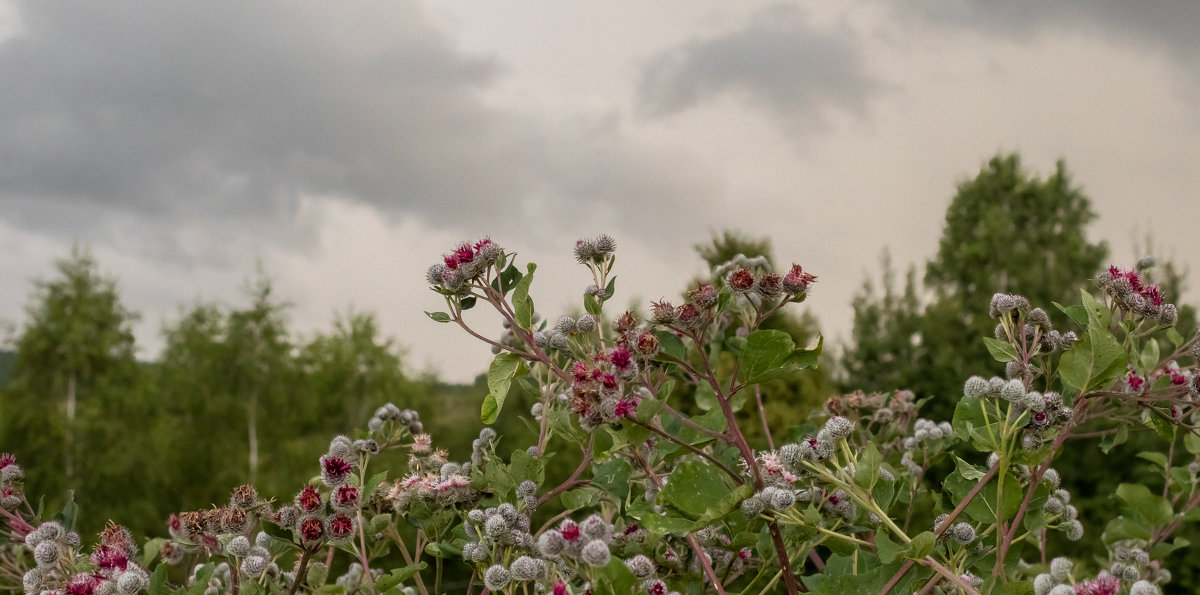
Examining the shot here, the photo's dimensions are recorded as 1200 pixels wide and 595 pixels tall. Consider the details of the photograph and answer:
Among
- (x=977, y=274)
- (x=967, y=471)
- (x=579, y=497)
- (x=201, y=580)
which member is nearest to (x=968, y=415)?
(x=967, y=471)

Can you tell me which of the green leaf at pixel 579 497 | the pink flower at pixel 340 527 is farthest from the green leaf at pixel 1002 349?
the pink flower at pixel 340 527

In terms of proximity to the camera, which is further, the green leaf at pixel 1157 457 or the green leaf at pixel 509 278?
the green leaf at pixel 1157 457

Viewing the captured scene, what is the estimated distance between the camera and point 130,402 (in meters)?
21.4

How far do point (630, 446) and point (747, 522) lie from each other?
12.2 inches

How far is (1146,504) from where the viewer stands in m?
2.46

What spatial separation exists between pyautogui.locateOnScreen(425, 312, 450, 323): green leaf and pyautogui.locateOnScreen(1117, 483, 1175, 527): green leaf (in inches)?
78.4

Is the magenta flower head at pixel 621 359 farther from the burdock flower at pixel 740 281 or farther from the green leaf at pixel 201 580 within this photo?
the green leaf at pixel 201 580

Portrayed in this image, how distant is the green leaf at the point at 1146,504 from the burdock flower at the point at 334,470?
2.15m

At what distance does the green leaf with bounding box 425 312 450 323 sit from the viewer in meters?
1.79

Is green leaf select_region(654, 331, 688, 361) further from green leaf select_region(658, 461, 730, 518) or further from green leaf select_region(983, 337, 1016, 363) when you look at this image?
green leaf select_region(983, 337, 1016, 363)

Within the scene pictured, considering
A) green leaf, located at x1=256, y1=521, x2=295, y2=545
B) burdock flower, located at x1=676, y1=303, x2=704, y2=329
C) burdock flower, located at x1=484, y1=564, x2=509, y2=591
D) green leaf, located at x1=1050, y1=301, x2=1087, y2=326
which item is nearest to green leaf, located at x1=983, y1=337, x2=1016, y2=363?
green leaf, located at x1=1050, y1=301, x2=1087, y2=326

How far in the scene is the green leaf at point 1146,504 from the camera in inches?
95.0

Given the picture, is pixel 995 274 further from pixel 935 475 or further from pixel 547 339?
pixel 547 339

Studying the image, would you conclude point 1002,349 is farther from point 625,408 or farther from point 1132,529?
point 1132,529
